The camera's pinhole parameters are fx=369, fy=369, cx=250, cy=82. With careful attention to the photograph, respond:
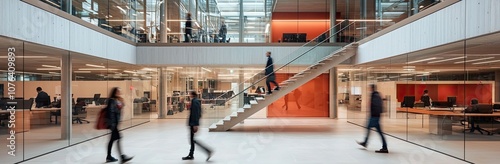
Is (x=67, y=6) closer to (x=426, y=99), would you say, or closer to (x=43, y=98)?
(x=43, y=98)

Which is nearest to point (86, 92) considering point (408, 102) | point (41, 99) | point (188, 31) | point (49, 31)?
point (41, 99)

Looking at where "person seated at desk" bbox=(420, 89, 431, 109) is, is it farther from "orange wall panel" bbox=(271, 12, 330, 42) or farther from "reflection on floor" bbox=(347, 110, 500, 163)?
"orange wall panel" bbox=(271, 12, 330, 42)

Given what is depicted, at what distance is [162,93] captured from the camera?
2239 centimetres

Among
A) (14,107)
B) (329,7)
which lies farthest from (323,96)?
(14,107)

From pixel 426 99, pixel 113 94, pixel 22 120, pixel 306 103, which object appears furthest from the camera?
pixel 306 103

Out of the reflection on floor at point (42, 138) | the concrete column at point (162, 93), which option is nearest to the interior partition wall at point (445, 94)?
the reflection on floor at point (42, 138)

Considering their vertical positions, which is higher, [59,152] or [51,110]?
[51,110]

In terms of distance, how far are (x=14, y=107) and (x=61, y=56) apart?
278 centimetres

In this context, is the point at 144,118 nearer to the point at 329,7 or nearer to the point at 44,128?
the point at 44,128

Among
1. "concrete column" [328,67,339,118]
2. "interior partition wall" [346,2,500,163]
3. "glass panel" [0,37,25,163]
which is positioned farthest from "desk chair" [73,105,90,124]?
"concrete column" [328,67,339,118]

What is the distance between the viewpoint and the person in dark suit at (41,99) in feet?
38.8

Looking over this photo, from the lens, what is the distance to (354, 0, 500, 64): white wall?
797cm

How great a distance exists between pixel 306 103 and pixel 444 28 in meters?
13.7

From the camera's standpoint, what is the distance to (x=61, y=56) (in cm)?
1220
